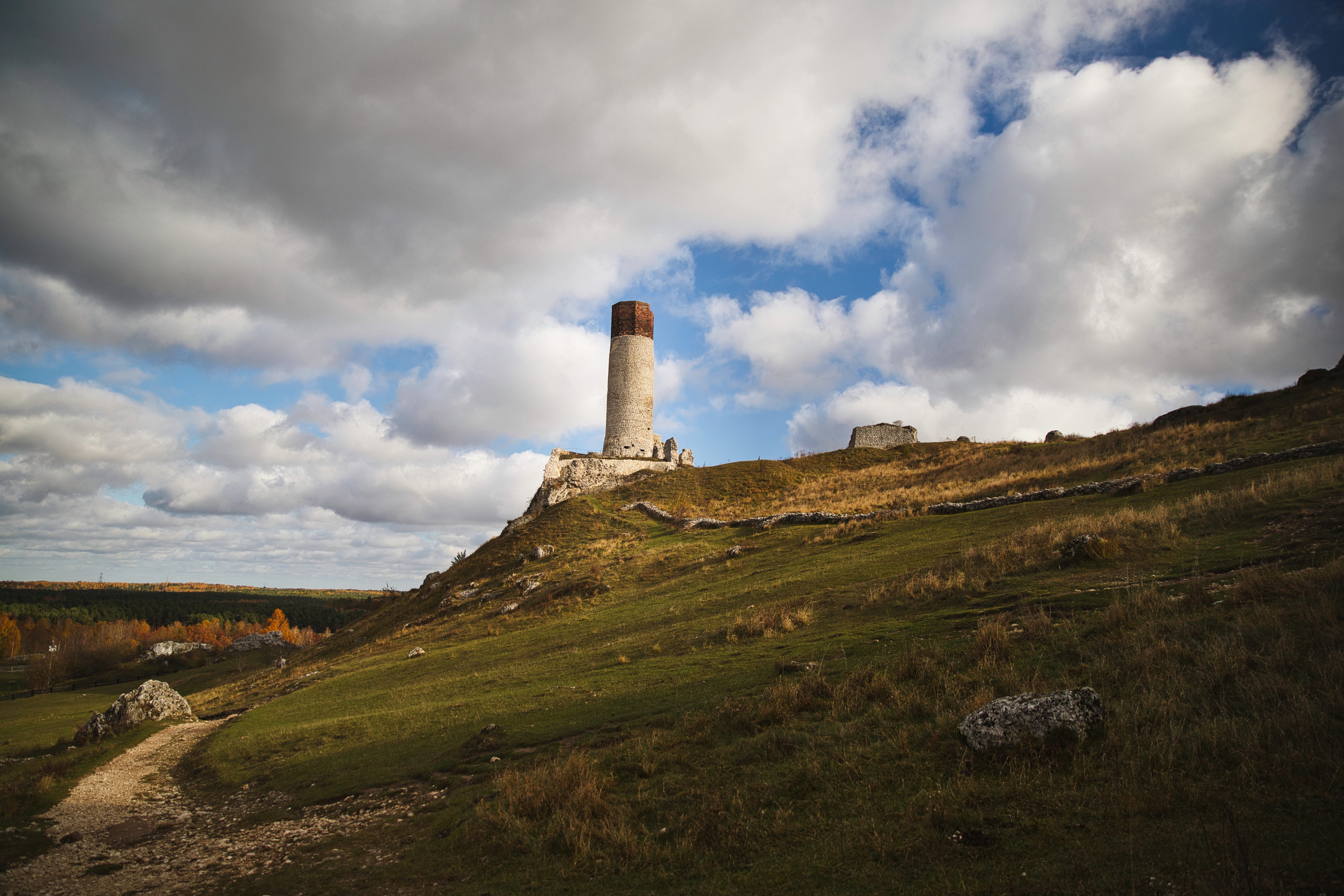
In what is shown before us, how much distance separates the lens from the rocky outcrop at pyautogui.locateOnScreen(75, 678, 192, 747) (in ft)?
72.5

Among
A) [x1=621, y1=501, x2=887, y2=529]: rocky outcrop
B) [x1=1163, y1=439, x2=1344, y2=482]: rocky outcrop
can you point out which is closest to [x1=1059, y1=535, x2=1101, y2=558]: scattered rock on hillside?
[x1=1163, y1=439, x2=1344, y2=482]: rocky outcrop

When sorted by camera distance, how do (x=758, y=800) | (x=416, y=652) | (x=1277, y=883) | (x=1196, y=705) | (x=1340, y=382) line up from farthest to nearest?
1. (x=1340, y=382)
2. (x=416, y=652)
3. (x=758, y=800)
4. (x=1196, y=705)
5. (x=1277, y=883)

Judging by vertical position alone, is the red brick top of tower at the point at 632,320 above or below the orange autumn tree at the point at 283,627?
above

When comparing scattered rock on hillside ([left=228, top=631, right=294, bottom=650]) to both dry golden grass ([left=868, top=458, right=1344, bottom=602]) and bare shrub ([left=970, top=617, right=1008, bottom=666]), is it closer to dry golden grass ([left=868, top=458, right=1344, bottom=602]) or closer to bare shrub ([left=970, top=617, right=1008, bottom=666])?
dry golden grass ([left=868, top=458, right=1344, bottom=602])

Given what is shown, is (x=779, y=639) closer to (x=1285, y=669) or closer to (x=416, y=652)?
(x=1285, y=669)

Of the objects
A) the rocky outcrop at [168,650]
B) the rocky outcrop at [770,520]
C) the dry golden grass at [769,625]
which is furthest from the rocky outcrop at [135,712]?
the rocky outcrop at [168,650]

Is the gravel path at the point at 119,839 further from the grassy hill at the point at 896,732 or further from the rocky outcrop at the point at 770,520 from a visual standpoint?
the rocky outcrop at the point at 770,520

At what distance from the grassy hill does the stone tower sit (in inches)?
Answer: 1573

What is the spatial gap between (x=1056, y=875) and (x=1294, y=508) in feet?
50.2

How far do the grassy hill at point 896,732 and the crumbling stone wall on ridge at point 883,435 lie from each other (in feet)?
144

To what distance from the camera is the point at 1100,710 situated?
279 inches

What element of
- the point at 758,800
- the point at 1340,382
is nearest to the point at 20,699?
the point at 758,800

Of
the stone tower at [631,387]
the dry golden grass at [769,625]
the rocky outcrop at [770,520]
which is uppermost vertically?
the stone tower at [631,387]

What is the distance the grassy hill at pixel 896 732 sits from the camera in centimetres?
573
